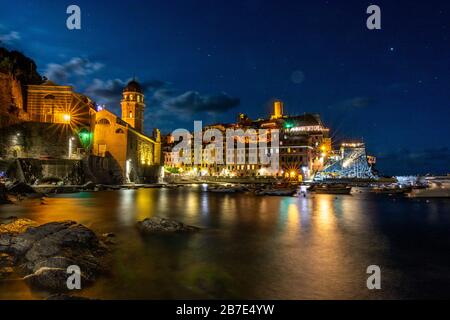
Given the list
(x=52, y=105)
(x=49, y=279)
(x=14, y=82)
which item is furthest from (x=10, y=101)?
(x=49, y=279)

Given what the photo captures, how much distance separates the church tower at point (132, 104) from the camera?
8094cm

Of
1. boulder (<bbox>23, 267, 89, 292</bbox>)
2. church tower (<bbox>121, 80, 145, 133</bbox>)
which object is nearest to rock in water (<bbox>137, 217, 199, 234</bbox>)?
boulder (<bbox>23, 267, 89, 292</bbox>)

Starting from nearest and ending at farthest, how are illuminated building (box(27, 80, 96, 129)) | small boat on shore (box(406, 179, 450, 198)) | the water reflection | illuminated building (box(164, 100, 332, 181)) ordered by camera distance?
the water reflection < small boat on shore (box(406, 179, 450, 198)) < illuminated building (box(27, 80, 96, 129)) < illuminated building (box(164, 100, 332, 181))

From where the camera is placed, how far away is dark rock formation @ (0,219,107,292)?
26.3 feet

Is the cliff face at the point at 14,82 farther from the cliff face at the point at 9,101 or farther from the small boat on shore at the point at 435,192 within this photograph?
the small boat on shore at the point at 435,192

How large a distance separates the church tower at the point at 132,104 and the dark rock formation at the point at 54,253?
71693 mm

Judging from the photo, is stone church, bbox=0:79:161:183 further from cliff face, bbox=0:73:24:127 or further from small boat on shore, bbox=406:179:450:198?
small boat on shore, bbox=406:179:450:198

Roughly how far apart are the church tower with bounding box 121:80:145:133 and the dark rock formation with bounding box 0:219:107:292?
71.7m

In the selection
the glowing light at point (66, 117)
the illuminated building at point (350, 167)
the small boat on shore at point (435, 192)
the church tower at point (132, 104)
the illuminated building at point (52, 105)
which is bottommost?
the small boat on shore at point (435, 192)

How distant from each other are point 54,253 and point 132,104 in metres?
76.5

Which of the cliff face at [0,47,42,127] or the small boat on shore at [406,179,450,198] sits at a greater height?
the cliff face at [0,47,42,127]

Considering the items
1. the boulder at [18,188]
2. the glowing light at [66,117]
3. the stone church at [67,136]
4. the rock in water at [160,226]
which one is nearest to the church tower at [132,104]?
the stone church at [67,136]

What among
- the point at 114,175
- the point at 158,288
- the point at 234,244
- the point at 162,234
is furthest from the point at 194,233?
the point at 114,175
